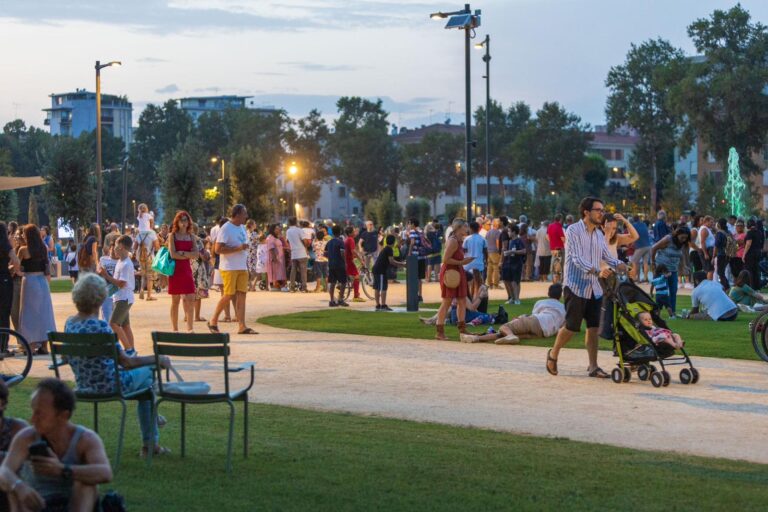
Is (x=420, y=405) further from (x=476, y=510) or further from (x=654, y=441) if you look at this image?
(x=476, y=510)

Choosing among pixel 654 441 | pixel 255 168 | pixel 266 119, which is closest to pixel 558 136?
pixel 266 119

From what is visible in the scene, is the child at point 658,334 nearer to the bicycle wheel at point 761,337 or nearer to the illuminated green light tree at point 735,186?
the bicycle wheel at point 761,337

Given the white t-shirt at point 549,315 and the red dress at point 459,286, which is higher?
the red dress at point 459,286

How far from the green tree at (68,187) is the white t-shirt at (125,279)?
40330mm

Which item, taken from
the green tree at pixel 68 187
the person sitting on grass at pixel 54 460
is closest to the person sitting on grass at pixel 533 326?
the person sitting on grass at pixel 54 460

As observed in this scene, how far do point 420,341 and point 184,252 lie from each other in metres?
3.66

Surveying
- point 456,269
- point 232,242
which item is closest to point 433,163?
point 232,242

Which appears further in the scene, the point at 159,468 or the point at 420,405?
the point at 420,405

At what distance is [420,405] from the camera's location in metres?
12.4

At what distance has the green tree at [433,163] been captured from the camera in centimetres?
14550

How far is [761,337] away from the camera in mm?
16047

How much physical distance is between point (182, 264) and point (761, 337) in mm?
8302

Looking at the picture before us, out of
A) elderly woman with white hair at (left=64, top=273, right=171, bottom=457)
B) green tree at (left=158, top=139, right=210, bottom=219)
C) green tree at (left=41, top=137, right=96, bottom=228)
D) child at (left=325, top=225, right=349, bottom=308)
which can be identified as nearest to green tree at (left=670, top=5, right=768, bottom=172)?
green tree at (left=158, top=139, right=210, bottom=219)

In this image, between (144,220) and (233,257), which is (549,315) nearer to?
(233,257)
